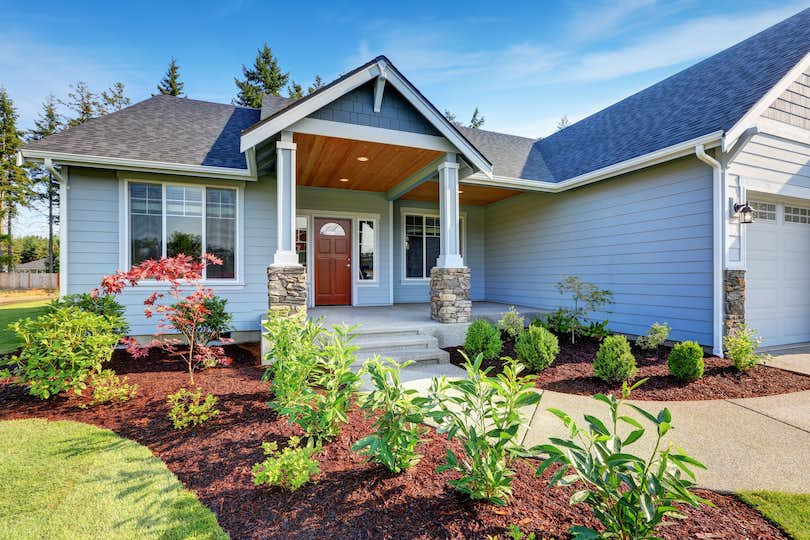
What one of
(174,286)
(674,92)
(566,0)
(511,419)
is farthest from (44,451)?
(674,92)

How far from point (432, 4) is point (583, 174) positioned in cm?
428

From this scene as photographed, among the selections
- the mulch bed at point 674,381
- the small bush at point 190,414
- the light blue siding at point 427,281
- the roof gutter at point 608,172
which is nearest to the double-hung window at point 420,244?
the light blue siding at point 427,281

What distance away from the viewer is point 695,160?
543 centimetres

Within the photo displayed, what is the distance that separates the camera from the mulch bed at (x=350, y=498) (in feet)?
6.12

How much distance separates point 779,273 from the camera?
6.04m

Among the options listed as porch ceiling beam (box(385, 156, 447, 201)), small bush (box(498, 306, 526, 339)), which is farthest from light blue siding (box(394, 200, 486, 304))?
small bush (box(498, 306, 526, 339))

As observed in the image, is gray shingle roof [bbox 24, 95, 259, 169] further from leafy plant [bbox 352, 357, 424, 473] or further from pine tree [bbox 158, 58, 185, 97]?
pine tree [bbox 158, 58, 185, 97]

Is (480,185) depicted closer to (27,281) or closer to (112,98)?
(112,98)

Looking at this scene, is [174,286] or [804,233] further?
[804,233]

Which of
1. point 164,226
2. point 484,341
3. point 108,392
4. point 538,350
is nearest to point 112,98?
point 164,226

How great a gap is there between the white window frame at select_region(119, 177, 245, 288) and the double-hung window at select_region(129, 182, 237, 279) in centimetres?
2

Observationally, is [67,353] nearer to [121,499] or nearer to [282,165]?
[121,499]

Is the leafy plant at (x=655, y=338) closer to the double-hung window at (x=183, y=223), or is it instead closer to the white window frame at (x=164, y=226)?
the white window frame at (x=164, y=226)

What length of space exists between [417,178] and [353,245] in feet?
7.87
